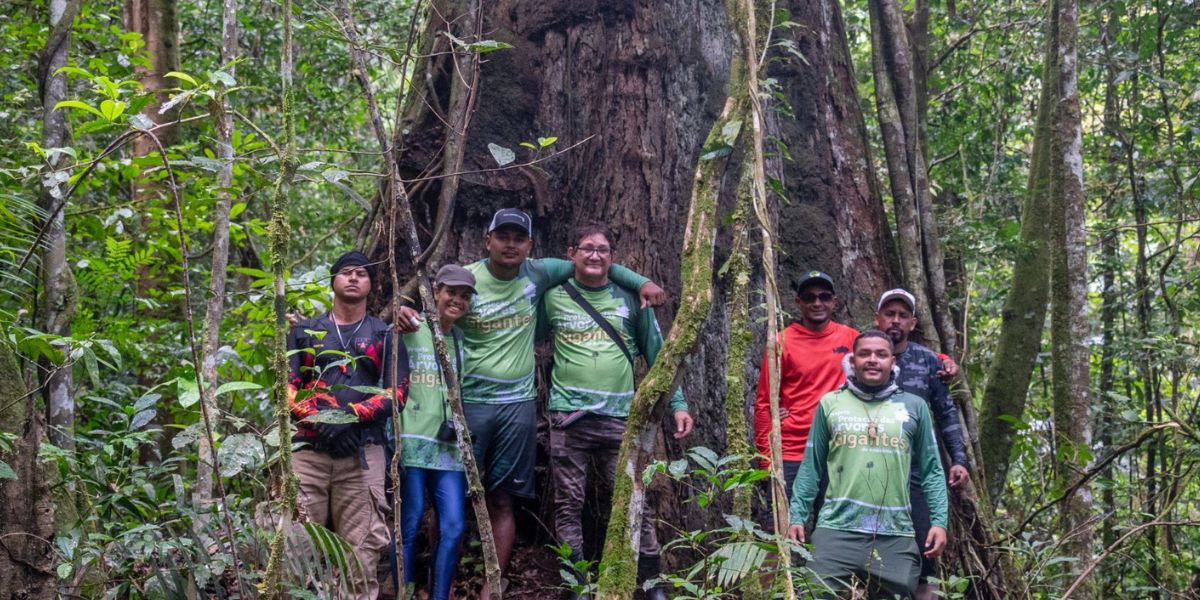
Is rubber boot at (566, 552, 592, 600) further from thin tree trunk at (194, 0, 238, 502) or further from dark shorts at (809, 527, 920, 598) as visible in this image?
thin tree trunk at (194, 0, 238, 502)

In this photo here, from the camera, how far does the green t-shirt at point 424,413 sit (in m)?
4.82

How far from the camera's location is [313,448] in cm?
461

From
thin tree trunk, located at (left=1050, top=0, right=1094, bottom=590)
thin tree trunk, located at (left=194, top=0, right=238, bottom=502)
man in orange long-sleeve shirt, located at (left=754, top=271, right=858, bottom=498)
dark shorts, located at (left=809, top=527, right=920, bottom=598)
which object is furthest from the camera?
thin tree trunk, located at (left=1050, top=0, right=1094, bottom=590)

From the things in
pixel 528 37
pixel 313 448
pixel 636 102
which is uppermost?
pixel 528 37

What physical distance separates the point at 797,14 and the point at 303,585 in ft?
16.9

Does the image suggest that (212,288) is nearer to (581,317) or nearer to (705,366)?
(581,317)

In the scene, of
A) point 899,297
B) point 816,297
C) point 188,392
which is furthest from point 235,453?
point 899,297

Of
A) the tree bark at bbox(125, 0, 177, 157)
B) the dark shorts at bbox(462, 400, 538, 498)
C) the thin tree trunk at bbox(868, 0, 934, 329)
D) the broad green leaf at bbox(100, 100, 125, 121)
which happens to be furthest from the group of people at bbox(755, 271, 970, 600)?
the tree bark at bbox(125, 0, 177, 157)

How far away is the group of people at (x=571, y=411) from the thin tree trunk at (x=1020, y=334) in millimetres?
2496

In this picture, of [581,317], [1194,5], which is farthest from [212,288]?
[1194,5]

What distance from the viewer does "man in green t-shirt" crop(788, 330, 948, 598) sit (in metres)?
4.48

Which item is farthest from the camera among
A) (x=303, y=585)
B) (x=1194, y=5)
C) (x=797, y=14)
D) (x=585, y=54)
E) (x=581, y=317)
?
(x=1194, y=5)

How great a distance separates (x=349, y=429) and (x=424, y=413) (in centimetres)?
41

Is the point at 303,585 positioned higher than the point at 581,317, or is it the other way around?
the point at 581,317
